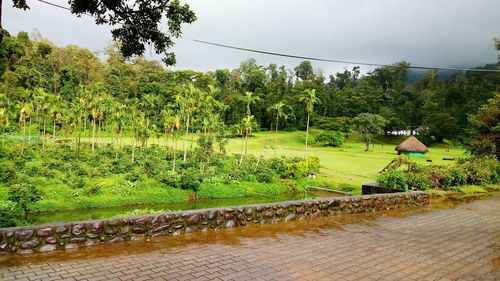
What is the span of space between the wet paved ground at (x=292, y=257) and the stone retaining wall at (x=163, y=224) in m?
0.23

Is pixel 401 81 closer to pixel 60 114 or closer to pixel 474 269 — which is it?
pixel 60 114

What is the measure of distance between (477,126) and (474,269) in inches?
760

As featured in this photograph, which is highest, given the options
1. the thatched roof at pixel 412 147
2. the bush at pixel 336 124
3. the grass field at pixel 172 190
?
the bush at pixel 336 124

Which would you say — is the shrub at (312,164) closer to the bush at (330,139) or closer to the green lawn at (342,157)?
the green lawn at (342,157)

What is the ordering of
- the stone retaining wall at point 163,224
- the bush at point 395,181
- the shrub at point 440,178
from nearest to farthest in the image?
1. the stone retaining wall at point 163,224
2. the bush at point 395,181
3. the shrub at point 440,178

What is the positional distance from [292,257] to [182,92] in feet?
119

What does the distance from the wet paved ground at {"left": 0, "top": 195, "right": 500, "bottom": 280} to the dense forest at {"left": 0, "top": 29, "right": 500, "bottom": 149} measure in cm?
2736

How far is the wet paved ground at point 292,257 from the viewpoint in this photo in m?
5.27

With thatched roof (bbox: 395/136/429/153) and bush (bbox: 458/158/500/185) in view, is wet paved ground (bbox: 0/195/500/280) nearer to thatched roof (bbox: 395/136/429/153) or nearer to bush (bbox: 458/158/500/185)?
bush (bbox: 458/158/500/185)

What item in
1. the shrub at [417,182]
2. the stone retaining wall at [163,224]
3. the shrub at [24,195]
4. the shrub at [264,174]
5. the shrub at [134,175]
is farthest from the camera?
the shrub at [264,174]

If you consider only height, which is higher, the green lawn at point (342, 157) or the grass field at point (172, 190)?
the green lawn at point (342, 157)

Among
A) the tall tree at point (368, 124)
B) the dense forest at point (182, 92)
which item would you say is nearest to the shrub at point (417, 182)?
the dense forest at point (182, 92)

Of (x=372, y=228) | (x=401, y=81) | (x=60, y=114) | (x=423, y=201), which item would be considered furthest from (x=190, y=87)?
(x=401, y=81)

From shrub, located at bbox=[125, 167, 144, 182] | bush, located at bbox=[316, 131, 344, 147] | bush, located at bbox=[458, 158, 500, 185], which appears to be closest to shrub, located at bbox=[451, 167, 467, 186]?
bush, located at bbox=[458, 158, 500, 185]
